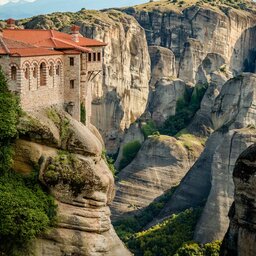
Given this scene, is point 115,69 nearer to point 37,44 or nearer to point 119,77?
point 119,77

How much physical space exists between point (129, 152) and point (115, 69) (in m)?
13.6

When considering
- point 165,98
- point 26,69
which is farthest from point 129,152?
point 26,69

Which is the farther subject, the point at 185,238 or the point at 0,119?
the point at 185,238

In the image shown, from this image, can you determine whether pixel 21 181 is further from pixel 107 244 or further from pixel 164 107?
pixel 164 107

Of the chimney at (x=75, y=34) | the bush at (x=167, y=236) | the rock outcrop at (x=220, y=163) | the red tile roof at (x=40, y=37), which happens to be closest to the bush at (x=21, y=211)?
the red tile roof at (x=40, y=37)

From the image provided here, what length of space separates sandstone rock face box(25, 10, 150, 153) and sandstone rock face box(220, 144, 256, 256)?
4664cm

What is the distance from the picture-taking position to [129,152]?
70.0 meters

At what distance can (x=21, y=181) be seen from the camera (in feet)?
107

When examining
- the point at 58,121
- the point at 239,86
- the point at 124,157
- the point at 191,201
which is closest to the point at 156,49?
the point at 124,157

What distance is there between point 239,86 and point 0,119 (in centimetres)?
3231

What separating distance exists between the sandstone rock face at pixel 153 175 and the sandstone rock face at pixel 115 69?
13.5 m

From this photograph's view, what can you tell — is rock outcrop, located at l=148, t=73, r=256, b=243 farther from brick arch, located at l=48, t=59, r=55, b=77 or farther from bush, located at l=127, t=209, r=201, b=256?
brick arch, located at l=48, t=59, r=55, b=77

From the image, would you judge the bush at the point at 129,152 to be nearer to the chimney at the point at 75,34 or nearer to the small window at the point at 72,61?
the chimney at the point at 75,34

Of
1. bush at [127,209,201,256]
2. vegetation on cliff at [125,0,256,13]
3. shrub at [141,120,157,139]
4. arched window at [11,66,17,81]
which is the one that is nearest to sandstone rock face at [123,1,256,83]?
vegetation on cliff at [125,0,256,13]
